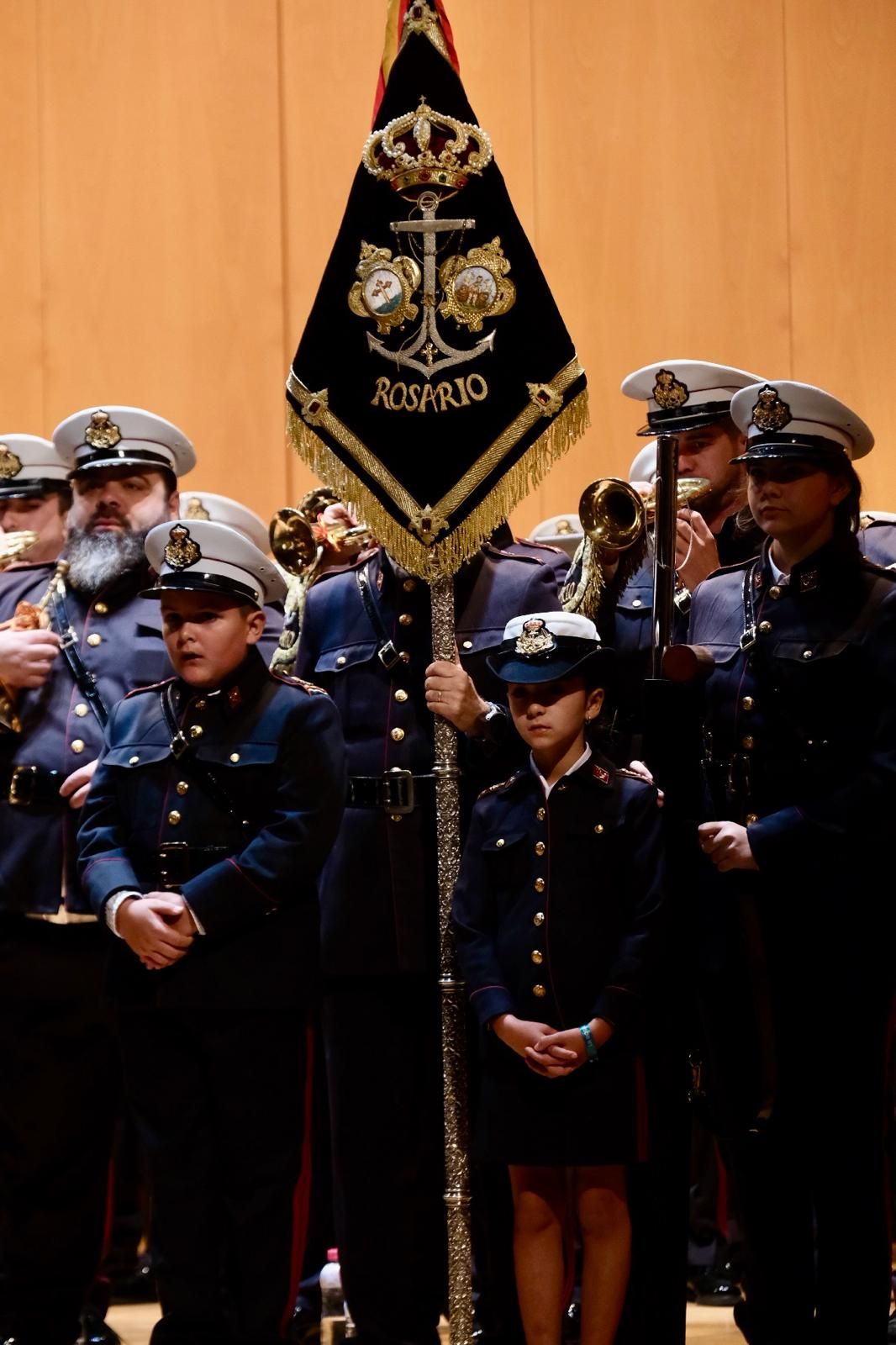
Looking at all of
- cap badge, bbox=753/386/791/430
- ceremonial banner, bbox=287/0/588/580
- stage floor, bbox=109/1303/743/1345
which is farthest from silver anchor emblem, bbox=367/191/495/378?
stage floor, bbox=109/1303/743/1345

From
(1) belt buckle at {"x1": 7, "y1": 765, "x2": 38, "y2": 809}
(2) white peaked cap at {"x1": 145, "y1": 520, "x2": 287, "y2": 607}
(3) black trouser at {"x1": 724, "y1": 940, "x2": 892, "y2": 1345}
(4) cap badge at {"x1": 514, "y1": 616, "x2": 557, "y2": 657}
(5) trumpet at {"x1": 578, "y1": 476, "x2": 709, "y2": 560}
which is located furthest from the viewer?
(1) belt buckle at {"x1": 7, "y1": 765, "x2": 38, "y2": 809}

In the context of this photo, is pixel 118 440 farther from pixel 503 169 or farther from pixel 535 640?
pixel 503 169

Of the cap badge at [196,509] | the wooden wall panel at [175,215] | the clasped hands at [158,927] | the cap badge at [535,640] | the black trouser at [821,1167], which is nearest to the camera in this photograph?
the black trouser at [821,1167]

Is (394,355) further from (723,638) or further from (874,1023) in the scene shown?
(874,1023)

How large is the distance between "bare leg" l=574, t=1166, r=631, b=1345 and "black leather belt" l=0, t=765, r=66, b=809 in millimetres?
1502

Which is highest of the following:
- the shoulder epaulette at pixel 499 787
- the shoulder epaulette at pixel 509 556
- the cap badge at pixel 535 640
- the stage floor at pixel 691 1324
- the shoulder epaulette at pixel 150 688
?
the shoulder epaulette at pixel 509 556

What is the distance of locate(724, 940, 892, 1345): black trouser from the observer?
331cm

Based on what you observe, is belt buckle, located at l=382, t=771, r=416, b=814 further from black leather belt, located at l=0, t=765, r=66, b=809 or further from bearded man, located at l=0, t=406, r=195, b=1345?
black leather belt, located at l=0, t=765, r=66, b=809

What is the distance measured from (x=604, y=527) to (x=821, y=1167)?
1470 millimetres

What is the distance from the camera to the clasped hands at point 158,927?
353 cm

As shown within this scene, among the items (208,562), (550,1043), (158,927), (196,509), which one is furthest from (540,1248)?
(196,509)

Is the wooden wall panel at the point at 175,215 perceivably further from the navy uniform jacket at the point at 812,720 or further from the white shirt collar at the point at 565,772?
the navy uniform jacket at the point at 812,720

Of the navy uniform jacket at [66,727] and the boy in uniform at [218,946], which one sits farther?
the navy uniform jacket at [66,727]

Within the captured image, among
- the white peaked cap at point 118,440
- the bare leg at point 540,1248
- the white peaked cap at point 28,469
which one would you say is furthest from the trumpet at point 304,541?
the bare leg at point 540,1248
